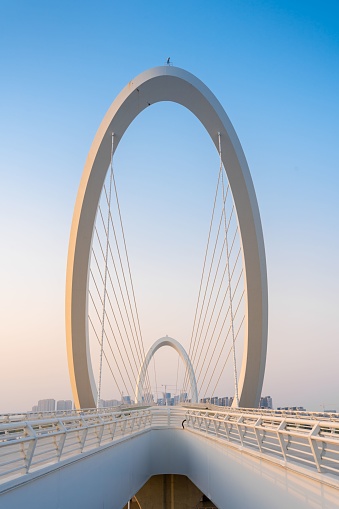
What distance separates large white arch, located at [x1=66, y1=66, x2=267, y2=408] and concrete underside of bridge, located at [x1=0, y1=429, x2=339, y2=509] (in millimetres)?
8586

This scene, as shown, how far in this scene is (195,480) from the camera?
1456cm

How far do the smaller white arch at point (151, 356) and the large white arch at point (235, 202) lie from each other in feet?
122

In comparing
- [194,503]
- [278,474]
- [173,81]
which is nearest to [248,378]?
[194,503]

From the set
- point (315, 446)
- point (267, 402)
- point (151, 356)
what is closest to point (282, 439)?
point (315, 446)

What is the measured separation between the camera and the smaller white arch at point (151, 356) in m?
62.6

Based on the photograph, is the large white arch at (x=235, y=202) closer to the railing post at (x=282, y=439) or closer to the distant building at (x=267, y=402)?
the railing post at (x=282, y=439)

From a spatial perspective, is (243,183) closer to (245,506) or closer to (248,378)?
(248,378)

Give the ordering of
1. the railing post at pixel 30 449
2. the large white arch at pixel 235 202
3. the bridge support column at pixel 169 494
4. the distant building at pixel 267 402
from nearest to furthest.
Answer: the railing post at pixel 30 449
the bridge support column at pixel 169 494
the large white arch at pixel 235 202
the distant building at pixel 267 402

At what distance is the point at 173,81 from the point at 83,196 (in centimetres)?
686

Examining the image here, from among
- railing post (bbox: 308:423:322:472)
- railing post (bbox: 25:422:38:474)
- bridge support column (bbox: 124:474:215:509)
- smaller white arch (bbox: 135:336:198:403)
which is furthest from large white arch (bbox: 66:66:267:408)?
smaller white arch (bbox: 135:336:198:403)

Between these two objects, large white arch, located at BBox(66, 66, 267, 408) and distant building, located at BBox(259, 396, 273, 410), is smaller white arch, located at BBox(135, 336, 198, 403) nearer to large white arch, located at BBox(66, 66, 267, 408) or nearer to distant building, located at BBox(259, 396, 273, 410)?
distant building, located at BBox(259, 396, 273, 410)

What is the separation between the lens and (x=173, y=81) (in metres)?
21.7

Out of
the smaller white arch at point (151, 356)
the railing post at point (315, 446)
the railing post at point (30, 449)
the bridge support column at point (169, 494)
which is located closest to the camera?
the railing post at point (315, 446)

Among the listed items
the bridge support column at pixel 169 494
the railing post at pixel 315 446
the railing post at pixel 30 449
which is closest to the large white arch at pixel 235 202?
the bridge support column at pixel 169 494
